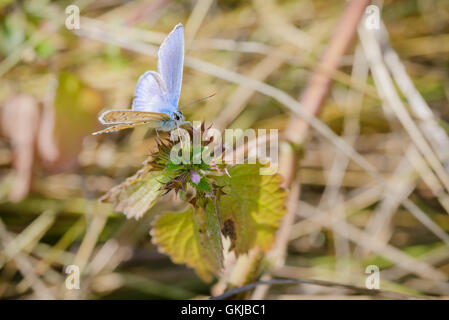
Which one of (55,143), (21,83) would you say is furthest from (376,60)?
(21,83)

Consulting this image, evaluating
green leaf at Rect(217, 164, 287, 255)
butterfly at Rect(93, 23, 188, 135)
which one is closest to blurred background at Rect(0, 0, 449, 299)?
green leaf at Rect(217, 164, 287, 255)

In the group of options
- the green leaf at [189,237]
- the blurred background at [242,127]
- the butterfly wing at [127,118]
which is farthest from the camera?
the blurred background at [242,127]

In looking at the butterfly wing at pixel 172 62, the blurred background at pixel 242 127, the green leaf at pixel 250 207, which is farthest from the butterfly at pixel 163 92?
the blurred background at pixel 242 127

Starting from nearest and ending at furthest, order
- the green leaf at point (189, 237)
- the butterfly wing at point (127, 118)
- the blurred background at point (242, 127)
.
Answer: the butterfly wing at point (127, 118)
the green leaf at point (189, 237)
the blurred background at point (242, 127)

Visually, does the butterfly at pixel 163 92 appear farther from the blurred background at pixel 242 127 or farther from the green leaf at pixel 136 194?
the blurred background at pixel 242 127

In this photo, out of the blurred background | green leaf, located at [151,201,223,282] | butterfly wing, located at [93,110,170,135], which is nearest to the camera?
butterfly wing, located at [93,110,170,135]

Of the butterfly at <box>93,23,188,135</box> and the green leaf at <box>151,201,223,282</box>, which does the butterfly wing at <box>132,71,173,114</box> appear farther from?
the green leaf at <box>151,201,223,282</box>

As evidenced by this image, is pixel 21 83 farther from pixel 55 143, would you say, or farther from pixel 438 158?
pixel 438 158
